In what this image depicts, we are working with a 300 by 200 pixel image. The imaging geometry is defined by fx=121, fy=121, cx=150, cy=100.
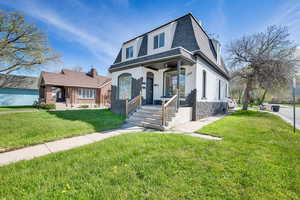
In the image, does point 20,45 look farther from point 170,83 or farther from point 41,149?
point 170,83

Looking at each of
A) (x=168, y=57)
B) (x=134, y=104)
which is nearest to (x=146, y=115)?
(x=134, y=104)

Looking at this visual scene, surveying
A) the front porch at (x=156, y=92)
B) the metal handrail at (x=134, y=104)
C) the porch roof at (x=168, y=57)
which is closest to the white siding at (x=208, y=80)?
the front porch at (x=156, y=92)

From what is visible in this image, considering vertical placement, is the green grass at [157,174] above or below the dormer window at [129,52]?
below

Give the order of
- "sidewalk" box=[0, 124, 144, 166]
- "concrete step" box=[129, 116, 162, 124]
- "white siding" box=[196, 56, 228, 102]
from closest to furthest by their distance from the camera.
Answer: "sidewalk" box=[0, 124, 144, 166]
"concrete step" box=[129, 116, 162, 124]
"white siding" box=[196, 56, 228, 102]

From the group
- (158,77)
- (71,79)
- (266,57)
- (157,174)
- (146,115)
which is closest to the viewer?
(157,174)

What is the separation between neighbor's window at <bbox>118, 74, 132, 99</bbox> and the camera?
10398mm

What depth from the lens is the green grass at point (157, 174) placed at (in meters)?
1.87

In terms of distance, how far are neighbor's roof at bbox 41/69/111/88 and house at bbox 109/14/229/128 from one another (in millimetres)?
10479

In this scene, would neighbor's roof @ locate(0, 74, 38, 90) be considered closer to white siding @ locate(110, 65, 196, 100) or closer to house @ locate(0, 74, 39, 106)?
house @ locate(0, 74, 39, 106)

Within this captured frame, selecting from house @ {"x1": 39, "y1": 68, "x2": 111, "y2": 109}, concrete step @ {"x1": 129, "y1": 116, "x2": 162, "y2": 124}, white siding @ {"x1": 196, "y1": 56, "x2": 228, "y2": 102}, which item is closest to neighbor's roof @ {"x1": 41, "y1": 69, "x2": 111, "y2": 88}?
house @ {"x1": 39, "y1": 68, "x2": 111, "y2": 109}

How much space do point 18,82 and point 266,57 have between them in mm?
34097

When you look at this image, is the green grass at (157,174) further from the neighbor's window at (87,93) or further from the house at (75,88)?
the neighbor's window at (87,93)

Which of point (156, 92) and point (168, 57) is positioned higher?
point (168, 57)

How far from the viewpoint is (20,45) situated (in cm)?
1477
